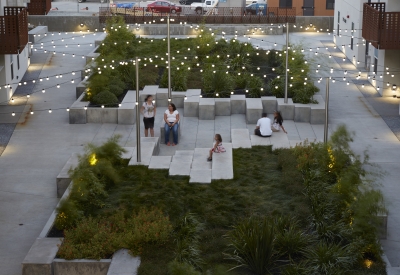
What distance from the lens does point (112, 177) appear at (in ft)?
65.4

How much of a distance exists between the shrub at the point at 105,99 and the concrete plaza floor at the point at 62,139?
1031 mm

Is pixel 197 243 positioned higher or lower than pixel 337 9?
lower

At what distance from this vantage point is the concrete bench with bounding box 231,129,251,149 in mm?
23566

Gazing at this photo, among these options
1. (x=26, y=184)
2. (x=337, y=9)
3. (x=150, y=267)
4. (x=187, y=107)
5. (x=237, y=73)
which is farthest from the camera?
(x=337, y=9)

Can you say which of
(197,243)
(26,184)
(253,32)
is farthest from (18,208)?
(253,32)

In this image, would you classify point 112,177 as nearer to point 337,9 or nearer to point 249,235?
point 249,235

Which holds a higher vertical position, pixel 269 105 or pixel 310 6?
pixel 310 6

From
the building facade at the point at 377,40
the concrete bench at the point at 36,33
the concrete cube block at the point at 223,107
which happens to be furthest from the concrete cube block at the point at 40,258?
the concrete bench at the point at 36,33

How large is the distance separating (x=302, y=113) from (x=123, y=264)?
13357 mm

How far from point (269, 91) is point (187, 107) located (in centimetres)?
313

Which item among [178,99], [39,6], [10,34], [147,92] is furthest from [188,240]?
[39,6]

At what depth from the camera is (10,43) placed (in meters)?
29.6

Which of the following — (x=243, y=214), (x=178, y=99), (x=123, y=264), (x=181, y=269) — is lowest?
(x=123, y=264)

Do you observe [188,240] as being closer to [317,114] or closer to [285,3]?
[317,114]
